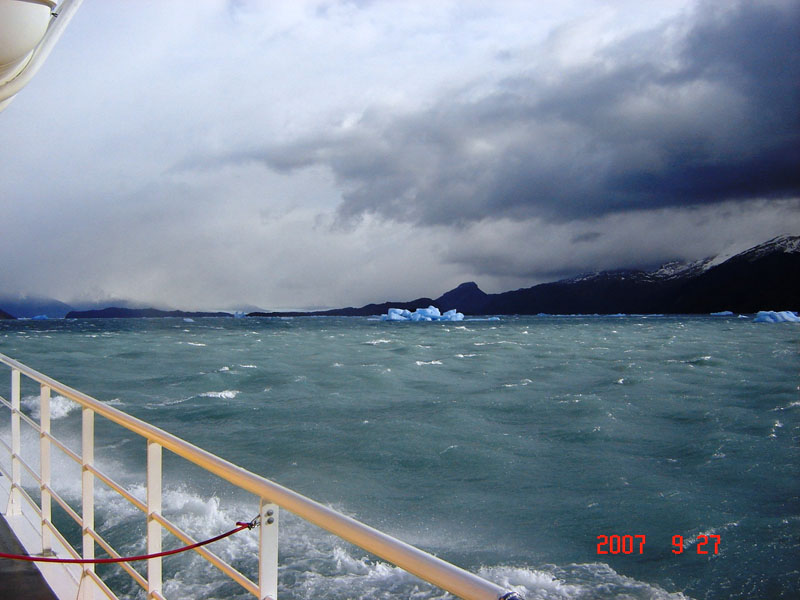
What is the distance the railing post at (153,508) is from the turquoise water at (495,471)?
10.3ft

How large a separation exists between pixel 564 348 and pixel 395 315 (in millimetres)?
49352

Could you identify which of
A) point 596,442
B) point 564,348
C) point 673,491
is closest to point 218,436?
point 596,442

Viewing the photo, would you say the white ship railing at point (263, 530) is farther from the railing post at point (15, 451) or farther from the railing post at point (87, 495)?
the railing post at point (15, 451)

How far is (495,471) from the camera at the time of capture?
8.16m

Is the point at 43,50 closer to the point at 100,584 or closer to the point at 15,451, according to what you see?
the point at 15,451

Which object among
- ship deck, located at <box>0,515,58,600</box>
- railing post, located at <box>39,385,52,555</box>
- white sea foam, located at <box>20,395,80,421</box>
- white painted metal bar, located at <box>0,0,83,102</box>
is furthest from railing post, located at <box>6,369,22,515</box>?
white sea foam, located at <box>20,395,80,421</box>

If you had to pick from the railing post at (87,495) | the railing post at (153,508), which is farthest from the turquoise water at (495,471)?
the railing post at (153,508)

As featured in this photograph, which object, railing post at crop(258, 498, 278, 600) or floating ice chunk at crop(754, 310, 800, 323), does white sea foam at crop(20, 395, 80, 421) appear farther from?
floating ice chunk at crop(754, 310, 800, 323)

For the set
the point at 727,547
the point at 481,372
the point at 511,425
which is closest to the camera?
the point at 727,547

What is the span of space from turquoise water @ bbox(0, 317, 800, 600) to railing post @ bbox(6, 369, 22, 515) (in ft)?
6.30

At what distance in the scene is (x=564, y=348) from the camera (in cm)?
2752

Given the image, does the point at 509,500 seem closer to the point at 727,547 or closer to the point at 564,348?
the point at 727,547

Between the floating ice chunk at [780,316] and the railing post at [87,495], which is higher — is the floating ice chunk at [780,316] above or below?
below

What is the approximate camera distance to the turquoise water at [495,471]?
5238 millimetres
